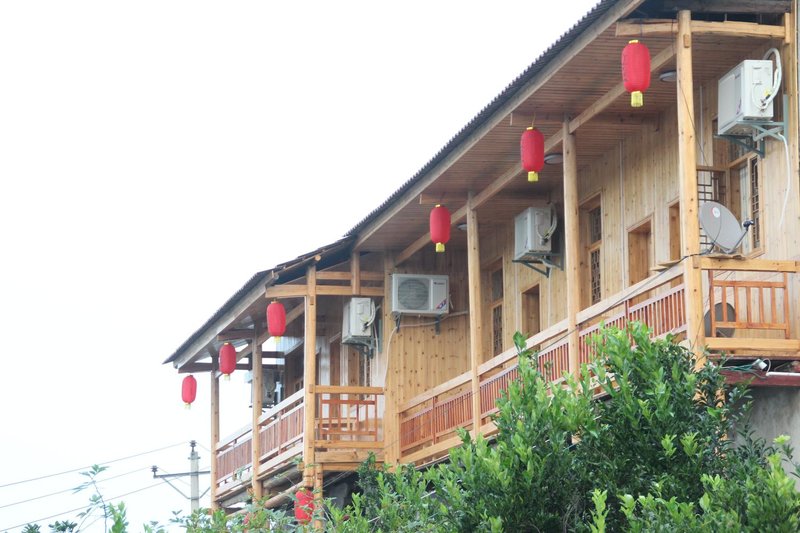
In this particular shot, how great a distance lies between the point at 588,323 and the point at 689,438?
708 centimetres

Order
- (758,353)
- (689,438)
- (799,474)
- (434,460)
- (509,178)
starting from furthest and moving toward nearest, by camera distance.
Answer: (434,460)
(509,178)
(758,353)
(689,438)
(799,474)

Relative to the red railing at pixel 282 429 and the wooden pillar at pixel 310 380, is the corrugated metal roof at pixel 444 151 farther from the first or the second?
the red railing at pixel 282 429

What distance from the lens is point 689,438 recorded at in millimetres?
12500

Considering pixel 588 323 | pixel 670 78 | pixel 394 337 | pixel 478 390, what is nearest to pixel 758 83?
pixel 670 78

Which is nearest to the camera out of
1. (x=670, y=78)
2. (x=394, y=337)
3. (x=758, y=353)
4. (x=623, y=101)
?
(x=758, y=353)

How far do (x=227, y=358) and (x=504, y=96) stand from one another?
13113mm

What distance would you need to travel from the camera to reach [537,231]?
22.3m

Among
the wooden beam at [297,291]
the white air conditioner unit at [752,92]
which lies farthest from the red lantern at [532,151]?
the wooden beam at [297,291]

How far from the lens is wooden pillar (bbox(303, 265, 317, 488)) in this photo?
2462 centimetres

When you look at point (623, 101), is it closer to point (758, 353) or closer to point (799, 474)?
point (758, 353)

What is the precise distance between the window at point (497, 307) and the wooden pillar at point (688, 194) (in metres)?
9.79

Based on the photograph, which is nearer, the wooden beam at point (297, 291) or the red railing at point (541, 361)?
the red railing at point (541, 361)

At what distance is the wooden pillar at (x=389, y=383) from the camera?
2467 cm

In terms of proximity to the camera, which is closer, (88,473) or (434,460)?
(88,473)
